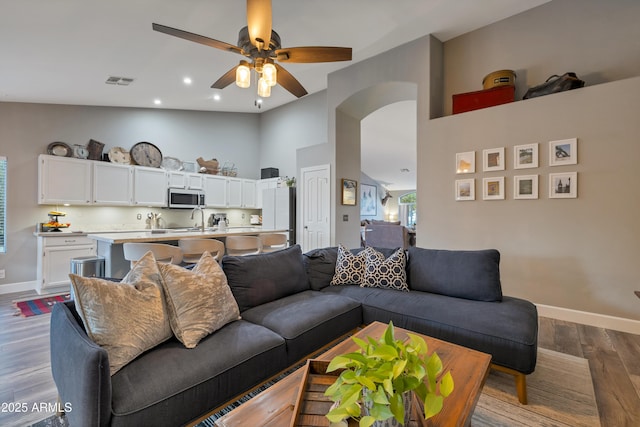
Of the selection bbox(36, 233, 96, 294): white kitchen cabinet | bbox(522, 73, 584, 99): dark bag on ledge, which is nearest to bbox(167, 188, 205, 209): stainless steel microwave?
bbox(36, 233, 96, 294): white kitchen cabinet

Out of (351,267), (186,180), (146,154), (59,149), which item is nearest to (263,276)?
(351,267)

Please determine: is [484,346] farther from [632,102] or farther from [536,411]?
[632,102]

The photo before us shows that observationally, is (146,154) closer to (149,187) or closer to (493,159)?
(149,187)

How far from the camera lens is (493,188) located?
3584mm

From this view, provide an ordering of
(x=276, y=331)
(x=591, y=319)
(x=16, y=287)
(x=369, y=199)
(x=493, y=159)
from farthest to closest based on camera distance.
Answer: (x=369, y=199) < (x=16, y=287) < (x=493, y=159) < (x=591, y=319) < (x=276, y=331)

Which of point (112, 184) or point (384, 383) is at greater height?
point (112, 184)

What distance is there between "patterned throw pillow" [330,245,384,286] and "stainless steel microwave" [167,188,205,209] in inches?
168

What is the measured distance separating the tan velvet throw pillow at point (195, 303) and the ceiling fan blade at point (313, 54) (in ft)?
6.72

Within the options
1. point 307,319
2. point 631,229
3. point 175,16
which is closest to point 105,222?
point 175,16

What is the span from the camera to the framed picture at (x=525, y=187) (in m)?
3.30

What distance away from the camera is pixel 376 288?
8.89 ft

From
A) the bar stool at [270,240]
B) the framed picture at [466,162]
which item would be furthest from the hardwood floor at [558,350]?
the bar stool at [270,240]

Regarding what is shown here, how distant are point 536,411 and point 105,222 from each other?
6.39m

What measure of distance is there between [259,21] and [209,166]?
4.70 metres
